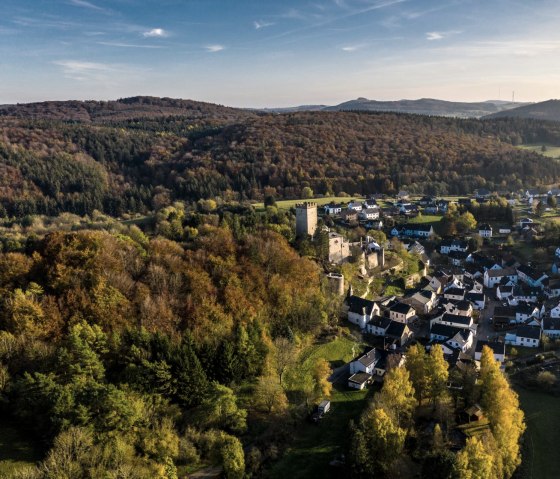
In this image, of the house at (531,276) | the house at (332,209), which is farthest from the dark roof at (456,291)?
the house at (332,209)

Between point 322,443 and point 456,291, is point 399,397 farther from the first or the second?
point 456,291

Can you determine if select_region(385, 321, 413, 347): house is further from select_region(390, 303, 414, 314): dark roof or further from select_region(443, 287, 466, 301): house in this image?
select_region(443, 287, 466, 301): house

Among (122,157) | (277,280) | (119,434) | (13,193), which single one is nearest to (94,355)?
(119,434)

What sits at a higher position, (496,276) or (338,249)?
(338,249)

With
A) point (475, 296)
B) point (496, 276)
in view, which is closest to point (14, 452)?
point (475, 296)

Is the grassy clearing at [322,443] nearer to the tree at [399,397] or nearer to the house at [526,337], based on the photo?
the tree at [399,397]

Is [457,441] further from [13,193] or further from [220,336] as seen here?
[13,193]
